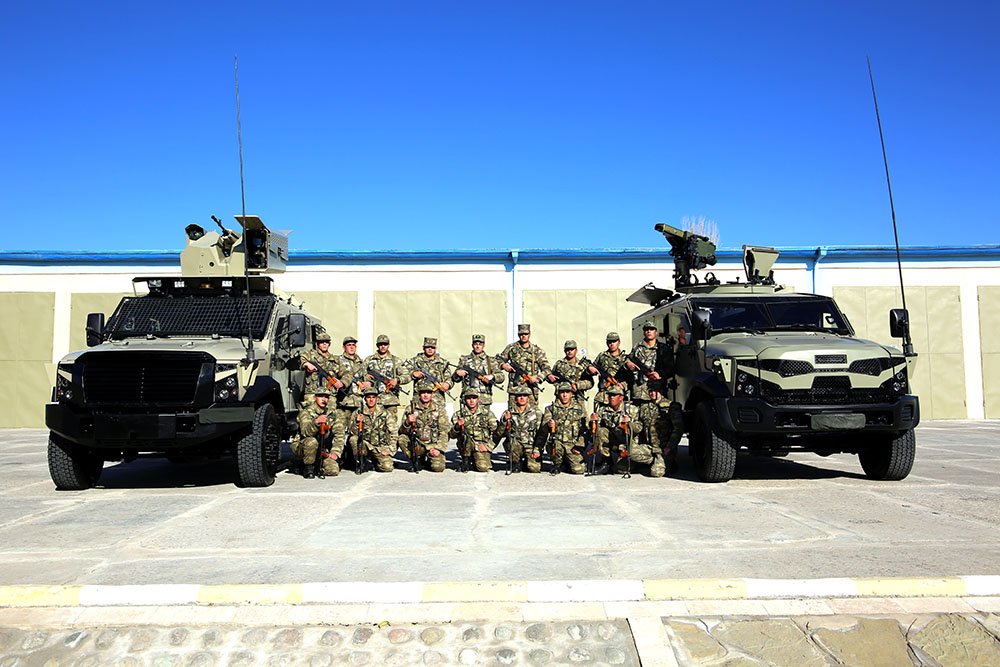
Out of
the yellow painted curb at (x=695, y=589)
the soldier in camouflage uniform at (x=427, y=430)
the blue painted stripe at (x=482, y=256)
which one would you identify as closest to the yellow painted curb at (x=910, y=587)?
the yellow painted curb at (x=695, y=589)

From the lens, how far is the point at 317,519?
580 centimetres

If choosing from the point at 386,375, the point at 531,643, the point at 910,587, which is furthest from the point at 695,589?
the point at 386,375

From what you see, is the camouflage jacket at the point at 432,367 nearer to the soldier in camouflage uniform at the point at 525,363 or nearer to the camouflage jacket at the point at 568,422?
the soldier in camouflage uniform at the point at 525,363

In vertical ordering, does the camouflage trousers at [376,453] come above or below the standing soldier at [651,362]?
below

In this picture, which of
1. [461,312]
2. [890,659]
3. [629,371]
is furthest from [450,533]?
[461,312]

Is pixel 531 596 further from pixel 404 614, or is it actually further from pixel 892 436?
pixel 892 436

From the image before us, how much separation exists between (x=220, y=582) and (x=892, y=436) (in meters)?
6.58

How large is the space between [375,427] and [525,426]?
1834 millimetres

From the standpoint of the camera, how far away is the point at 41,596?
363 cm

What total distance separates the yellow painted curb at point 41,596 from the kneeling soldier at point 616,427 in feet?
19.2

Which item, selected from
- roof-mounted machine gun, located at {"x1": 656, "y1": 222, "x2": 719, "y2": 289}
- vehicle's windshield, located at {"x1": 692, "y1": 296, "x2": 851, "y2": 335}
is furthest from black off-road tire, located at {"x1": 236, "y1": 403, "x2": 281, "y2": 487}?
roof-mounted machine gun, located at {"x1": 656, "y1": 222, "x2": 719, "y2": 289}

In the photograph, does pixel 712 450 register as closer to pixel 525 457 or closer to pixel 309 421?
pixel 525 457

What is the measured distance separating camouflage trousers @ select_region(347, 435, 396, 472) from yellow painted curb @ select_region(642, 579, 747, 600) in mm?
5554

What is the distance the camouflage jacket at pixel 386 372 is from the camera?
29.5 ft
